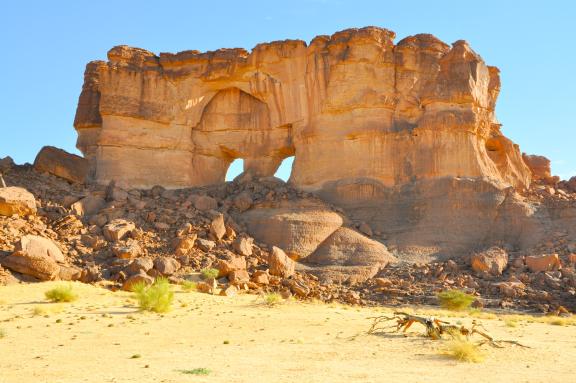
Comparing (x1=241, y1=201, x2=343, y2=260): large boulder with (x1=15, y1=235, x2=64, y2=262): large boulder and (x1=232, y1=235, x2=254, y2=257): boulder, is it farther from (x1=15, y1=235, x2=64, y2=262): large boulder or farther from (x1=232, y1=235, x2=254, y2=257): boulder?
(x1=15, y1=235, x2=64, y2=262): large boulder

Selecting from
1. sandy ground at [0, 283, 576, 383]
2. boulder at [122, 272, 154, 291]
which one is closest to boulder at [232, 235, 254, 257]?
boulder at [122, 272, 154, 291]

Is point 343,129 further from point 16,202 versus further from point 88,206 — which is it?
point 16,202

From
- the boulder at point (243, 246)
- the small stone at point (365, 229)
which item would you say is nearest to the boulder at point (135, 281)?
the boulder at point (243, 246)

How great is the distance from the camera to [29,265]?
1884cm

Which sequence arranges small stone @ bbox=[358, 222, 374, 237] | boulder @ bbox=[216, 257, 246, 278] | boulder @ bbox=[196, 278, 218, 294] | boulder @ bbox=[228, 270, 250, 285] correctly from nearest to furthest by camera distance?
boulder @ bbox=[196, 278, 218, 294]
boulder @ bbox=[228, 270, 250, 285]
boulder @ bbox=[216, 257, 246, 278]
small stone @ bbox=[358, 222, 374, 237]

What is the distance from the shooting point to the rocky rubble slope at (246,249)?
67.4 ft

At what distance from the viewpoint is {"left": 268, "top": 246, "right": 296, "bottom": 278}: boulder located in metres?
22.3

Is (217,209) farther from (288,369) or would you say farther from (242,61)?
(288,369)

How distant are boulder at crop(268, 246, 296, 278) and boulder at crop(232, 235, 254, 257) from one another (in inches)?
47.2

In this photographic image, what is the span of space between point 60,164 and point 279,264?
1031 cm

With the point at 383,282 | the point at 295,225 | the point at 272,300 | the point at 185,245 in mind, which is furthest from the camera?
the point at 295,225

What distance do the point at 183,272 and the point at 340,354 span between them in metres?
10.8

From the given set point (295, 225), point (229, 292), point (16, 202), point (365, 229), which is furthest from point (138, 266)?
point (365, 229)

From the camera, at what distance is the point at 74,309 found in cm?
1596
